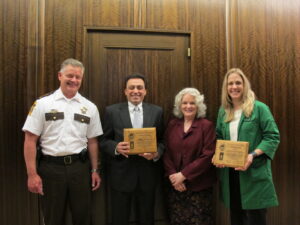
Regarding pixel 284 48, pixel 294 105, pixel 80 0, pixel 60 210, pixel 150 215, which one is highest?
pixel 80 0

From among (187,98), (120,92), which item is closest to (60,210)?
(120,92)

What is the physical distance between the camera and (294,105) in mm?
2309

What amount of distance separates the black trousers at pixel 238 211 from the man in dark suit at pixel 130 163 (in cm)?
60

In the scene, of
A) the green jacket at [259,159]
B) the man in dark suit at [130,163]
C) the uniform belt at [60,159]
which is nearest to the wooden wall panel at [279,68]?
the green jacket at [259,159]

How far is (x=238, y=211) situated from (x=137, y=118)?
→ 1089mm

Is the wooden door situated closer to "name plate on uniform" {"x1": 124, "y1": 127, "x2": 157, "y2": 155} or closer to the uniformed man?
the uniformed man

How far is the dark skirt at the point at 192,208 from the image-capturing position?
5.44 feet

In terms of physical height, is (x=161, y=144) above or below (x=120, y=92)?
below

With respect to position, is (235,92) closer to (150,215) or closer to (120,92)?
(120,92)

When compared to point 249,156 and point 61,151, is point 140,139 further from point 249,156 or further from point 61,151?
point 249,156

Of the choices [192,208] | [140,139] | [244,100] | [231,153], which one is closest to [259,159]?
[231,153]

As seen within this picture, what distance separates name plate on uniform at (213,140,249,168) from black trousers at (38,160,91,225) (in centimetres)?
100

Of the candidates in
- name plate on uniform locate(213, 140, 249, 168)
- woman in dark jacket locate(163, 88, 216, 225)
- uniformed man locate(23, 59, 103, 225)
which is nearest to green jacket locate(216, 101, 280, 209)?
name plate on uniform locate(213, 140, 249, 168)

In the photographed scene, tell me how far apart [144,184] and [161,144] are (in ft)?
1.13
